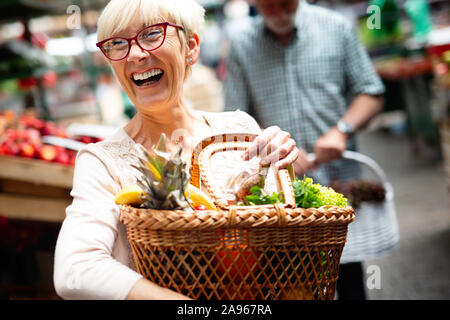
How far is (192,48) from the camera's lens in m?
1.55

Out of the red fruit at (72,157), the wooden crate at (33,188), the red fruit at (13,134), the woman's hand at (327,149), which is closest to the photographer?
the woman's hand at (327,149)

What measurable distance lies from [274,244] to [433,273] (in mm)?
3219

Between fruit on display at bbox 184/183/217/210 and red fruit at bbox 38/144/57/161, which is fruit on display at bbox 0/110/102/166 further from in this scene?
fruit on display at bbox 184/183/217/210

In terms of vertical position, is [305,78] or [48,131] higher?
[305,78]

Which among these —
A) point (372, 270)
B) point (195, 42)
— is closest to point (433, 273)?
point (372, 270)

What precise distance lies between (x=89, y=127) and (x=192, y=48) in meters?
2.74

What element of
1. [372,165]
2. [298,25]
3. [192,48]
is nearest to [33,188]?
[298,25]

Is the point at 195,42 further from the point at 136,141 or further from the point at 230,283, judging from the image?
the point at 230,283

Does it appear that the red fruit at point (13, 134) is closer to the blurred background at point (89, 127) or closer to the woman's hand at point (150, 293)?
the blurred background at point (89, 127)

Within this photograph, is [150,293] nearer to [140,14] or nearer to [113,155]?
[113,155]

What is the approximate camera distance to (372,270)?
61.3 inches

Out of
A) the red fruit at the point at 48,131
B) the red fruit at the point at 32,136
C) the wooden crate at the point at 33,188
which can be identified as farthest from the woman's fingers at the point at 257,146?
the red fruit at the point at 48,131

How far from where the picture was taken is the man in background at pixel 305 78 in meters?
2.83

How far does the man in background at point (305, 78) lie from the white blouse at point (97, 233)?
1.45 meters
